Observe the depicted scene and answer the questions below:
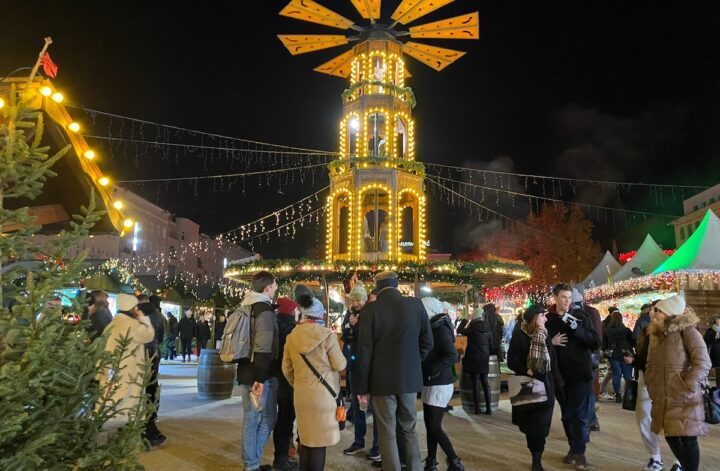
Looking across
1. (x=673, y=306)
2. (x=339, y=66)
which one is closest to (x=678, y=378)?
(x=673, y=306)

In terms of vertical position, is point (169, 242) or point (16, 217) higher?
point (169, 242)

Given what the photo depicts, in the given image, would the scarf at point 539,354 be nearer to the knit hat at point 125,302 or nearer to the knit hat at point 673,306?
the knit hat at point 673,306

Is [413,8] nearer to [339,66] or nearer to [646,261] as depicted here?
[339,66]

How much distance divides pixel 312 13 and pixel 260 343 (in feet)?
49.2

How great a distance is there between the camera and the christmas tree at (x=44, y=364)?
223 cm

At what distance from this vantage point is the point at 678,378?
469 cm

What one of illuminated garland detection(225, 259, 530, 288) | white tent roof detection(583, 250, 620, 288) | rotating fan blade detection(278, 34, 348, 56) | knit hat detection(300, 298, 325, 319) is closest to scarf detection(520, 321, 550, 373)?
knit hat detection(300, 298, 325, 319)

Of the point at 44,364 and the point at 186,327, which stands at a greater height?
the point at 44,364

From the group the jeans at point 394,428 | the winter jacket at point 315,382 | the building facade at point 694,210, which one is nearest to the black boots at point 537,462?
the jeans at point 394,428

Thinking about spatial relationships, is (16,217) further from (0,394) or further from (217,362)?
(217,362)

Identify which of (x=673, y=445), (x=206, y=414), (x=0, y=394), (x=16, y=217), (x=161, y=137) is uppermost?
(x=161, y=137)

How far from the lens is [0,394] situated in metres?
2.15

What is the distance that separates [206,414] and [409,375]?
511 cm

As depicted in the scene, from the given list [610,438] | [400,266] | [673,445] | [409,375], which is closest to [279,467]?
[409,375]
